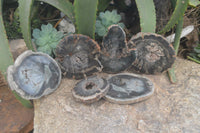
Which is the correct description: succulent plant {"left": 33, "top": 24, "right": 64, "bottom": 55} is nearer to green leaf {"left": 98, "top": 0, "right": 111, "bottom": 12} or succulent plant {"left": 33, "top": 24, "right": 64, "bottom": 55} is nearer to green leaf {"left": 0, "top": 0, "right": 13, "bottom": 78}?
green leaf {"left": 0, "top": 0, "right": 13, "bottom": 78}

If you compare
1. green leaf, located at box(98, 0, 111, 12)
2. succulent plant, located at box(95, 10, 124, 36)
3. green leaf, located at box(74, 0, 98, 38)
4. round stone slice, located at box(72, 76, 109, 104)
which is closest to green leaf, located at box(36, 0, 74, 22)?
green leaf, located at box(74, 0, 98, 38)

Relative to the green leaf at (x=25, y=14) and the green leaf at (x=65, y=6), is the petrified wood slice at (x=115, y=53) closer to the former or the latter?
the green leaf at (x=65, y=6)

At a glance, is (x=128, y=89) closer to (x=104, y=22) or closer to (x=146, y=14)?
(x=146, y=14)

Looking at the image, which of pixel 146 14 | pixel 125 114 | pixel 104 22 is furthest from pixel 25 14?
pixel 125 114

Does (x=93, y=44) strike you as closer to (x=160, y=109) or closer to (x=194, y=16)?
(x=160, y=109)

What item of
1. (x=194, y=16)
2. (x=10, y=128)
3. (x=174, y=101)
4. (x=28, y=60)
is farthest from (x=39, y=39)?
(x=194, y=16)

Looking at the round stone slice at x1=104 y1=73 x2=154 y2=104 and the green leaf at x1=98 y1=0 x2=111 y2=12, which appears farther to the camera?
the green leaf at x1=98 y1=0 x2=111 y2=12
